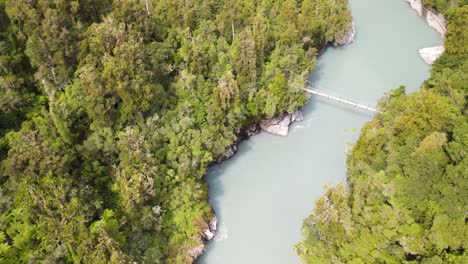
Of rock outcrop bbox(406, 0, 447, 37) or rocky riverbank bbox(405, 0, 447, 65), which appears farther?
rock outcrop bbox(406, 0, 447, 37)

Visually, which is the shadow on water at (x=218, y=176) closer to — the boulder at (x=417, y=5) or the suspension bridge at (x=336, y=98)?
the suspension bridge at (x=336, y=98)

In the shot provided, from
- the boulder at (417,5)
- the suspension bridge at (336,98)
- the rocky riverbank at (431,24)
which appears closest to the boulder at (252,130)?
the suspension bridge at (336,98)

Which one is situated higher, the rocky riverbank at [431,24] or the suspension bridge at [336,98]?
the rocky riverbank at [431,24]

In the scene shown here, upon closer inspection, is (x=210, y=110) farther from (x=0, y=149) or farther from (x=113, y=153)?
(x=0, y=149)

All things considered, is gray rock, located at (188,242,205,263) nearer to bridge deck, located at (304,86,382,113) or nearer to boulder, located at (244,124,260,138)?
boulder, located at (244,124,260,138)

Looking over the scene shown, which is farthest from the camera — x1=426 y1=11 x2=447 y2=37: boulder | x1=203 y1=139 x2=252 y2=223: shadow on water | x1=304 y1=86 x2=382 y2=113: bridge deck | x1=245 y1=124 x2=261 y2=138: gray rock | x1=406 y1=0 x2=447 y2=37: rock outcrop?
x1=406 y1=0 x2=447 y2=37: rock outcrop

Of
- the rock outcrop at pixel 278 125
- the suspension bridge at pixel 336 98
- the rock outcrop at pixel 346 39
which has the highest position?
the rock outcrop at pixel 346 39

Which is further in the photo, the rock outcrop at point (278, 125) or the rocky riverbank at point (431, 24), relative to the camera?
the rocky riverbank at point (431, 24)

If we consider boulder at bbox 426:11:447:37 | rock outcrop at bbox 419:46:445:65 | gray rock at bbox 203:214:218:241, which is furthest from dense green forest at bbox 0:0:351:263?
boulder at bbox 426:11:447:37
